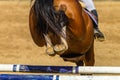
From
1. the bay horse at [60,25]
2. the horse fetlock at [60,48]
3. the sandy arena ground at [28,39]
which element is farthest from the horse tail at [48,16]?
the sandy arena ground at [28,39]

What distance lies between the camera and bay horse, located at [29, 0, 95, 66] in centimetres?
394

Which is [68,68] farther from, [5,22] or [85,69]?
[5,22]

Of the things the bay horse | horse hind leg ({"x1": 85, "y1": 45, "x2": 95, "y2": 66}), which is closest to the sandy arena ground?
horse hind leg ({"x1": 85, "y1": 45, "x2": 95, "y2": 66})

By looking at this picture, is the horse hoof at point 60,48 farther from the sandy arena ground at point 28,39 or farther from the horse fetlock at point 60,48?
the sandy arena ground at point 28,39

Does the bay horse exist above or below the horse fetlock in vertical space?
above

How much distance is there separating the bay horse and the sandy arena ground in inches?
107

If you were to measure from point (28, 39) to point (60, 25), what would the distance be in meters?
4.70

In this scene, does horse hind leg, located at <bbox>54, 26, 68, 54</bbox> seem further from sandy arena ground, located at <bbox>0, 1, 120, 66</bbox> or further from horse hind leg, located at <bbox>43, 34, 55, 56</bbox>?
sandy arena ground, located at <bbox>0, 1, 120, 66</bbox>

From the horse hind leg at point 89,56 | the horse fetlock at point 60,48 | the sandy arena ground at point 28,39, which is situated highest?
the horse fetlock at point 60,48

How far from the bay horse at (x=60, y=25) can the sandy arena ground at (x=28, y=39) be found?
8.92 ft

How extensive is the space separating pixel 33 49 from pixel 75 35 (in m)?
3.80

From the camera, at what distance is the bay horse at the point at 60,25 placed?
3936mm

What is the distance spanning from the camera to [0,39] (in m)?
8.57

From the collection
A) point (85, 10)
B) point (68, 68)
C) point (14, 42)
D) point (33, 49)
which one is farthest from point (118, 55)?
point (68, 68)
